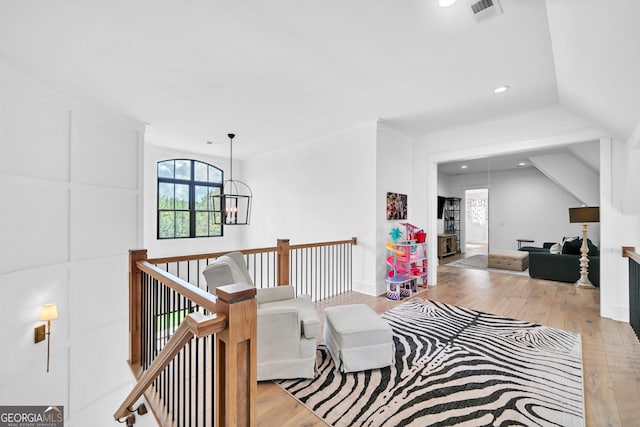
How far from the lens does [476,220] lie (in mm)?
10664

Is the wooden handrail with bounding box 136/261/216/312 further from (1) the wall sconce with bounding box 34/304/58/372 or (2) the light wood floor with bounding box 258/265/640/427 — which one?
(1) the wall sconce with bounding box 34/304/58/372

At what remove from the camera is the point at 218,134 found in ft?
17.5

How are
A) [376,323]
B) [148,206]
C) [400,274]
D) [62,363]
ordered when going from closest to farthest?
[376,323]
[62,363]
[400,274]
[148,206]

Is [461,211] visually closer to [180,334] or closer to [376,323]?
[376,323]

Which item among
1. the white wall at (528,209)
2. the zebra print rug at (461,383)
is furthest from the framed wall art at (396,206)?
the white wall at (528,209)

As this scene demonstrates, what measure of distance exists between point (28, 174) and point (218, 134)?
9.07 feet

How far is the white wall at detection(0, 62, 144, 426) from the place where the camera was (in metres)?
3.02

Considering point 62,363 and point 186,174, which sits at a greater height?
point 186,174

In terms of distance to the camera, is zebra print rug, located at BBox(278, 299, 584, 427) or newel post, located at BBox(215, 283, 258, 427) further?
zebra print rug, located at BBox(278, 299, 584, 427)

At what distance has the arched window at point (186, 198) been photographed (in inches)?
257

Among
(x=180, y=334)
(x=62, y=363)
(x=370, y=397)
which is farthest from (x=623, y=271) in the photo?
(x=62, y=363)

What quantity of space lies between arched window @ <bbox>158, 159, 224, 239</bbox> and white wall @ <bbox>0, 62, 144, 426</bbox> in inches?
76.8

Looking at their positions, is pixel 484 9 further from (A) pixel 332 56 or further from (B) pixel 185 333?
(B) pixel 185 333

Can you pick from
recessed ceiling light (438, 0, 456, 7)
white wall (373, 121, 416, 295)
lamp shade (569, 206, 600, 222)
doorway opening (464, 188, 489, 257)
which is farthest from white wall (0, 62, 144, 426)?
doorway opening (464, 188, 489, 257)
